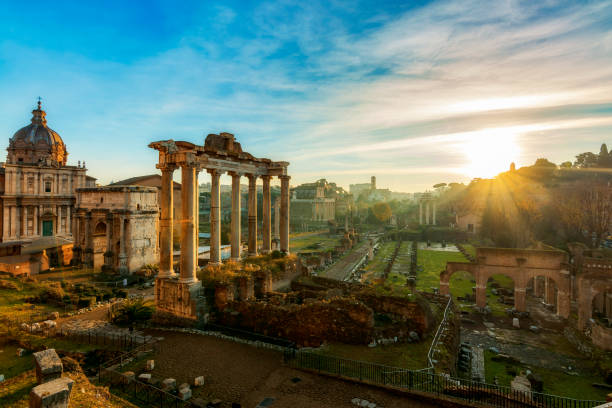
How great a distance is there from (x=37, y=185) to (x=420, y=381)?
159 ft

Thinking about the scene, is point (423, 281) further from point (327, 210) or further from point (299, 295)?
point (327, 210)

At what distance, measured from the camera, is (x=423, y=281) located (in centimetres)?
3522

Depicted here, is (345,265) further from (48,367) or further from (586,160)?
(586,160)

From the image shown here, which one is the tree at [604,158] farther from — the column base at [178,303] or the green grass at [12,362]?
the green grass at [12,362]

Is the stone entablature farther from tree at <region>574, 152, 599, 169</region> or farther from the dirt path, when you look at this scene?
tree at <region>574, 152, 599, 169</region>

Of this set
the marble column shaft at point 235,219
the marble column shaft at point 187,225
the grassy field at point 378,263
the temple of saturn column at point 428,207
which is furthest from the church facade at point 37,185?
the temple of saturn column at point 428,207

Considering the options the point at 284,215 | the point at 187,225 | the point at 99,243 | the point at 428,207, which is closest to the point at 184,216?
the point at 187,225

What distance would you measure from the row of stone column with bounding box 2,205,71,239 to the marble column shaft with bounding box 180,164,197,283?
37398mm

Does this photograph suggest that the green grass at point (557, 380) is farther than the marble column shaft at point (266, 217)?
No

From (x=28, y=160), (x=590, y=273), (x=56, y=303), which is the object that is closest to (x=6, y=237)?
(x=28, y=160)

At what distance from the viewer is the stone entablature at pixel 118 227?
32188 millimetres

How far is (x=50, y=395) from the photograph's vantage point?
A: 19.4 ft

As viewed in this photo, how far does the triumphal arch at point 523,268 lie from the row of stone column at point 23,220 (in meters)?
47.6

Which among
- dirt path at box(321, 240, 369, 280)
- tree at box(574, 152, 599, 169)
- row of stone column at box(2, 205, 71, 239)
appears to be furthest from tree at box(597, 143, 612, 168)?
row of stone column at box(2, 205, 71, 239)
